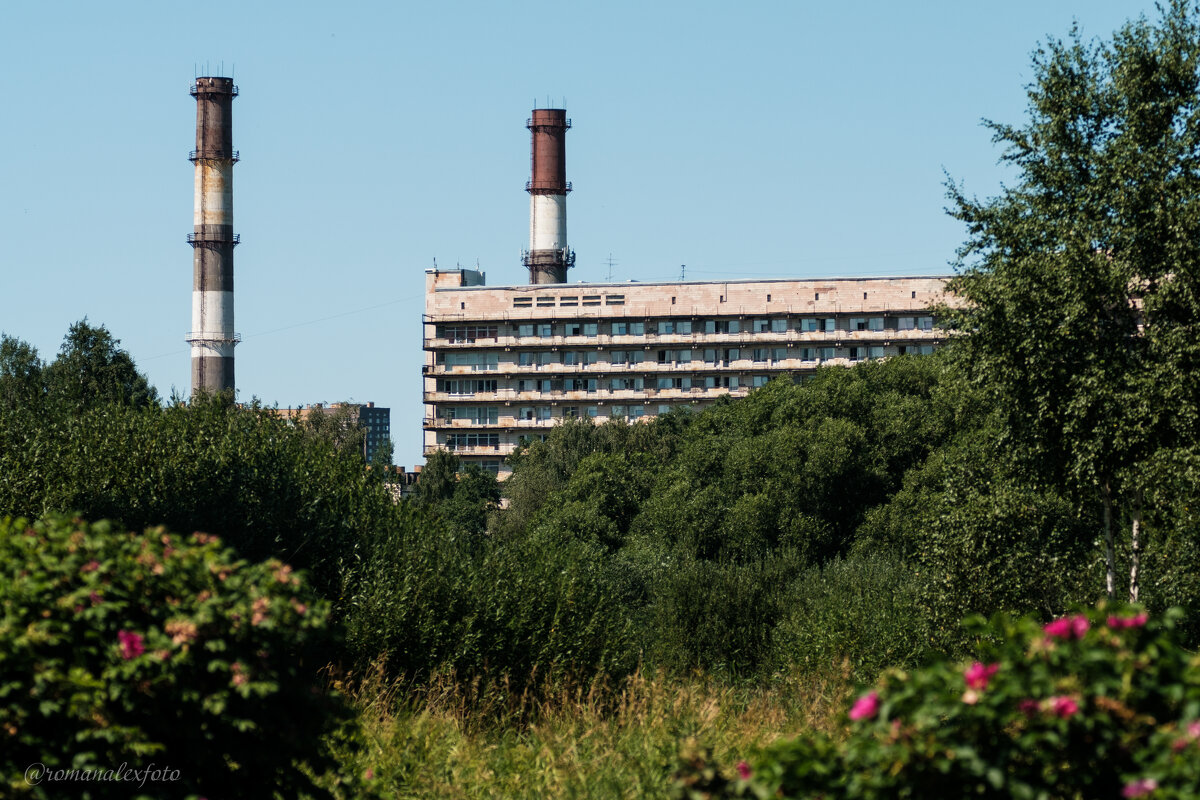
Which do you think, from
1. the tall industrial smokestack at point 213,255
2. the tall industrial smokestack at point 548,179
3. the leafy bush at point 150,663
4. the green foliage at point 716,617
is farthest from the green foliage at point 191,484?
the tall industrial smokestack at point 548,179

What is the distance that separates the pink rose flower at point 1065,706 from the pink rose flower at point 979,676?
347mm

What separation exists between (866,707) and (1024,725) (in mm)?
839

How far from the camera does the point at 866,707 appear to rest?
21.7 ft

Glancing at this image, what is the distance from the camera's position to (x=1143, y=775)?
6227mm

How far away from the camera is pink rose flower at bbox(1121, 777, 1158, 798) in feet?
19.6

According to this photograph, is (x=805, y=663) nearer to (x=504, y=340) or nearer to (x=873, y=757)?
(x=873, y=757)

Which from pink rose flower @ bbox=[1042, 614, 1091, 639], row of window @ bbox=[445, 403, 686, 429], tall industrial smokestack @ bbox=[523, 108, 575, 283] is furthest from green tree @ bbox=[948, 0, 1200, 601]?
row of window @ bbox=[445, 403, 686, 429]

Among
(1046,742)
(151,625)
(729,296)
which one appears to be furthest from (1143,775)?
(729,296)

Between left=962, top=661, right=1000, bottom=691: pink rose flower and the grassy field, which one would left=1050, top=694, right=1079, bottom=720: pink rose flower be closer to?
left=962, top=661, right=1000, bottom=691: pink rose flower

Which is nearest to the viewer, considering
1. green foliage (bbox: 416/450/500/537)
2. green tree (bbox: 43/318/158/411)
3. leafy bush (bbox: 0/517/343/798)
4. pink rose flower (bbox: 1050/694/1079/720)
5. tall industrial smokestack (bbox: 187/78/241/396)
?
pink rose flower (bbox: 1050/694/1079/720)

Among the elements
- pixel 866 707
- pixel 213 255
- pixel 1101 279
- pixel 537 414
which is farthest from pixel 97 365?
pixel 866 707

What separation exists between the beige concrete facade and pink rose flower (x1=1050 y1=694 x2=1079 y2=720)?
130549mm

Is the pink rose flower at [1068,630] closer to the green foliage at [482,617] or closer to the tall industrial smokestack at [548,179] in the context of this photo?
the green foliage at [482,617]

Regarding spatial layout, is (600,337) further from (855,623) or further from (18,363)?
(855,623)
